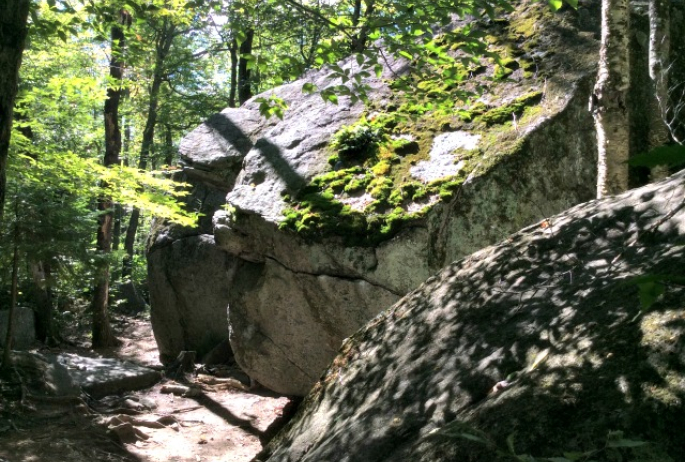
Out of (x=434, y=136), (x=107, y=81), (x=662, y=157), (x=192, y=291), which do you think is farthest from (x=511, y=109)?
(x=192, y=291)

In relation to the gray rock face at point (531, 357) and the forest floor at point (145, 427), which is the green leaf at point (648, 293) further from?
the forest floor at point (145, 427)

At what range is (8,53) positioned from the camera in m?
3.48

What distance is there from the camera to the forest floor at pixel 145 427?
23.4ft

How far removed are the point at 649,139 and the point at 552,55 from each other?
173 cm

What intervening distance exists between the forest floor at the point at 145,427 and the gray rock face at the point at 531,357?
430 cm

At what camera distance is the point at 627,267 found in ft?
9.43

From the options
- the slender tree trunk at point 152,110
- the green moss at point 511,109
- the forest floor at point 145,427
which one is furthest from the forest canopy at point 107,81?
the forest floor at point 145,427

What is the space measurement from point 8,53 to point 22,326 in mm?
11245

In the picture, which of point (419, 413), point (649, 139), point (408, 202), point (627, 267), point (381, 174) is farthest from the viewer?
point (381, 174)

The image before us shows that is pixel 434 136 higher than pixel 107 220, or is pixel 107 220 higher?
pixel 434 136

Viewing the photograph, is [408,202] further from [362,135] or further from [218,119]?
[218,119]

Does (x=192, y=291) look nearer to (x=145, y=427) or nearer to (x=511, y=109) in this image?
(x=145, y=427)

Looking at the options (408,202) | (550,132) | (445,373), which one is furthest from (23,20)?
(550,132)

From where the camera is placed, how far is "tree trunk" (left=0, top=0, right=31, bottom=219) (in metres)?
3.45
